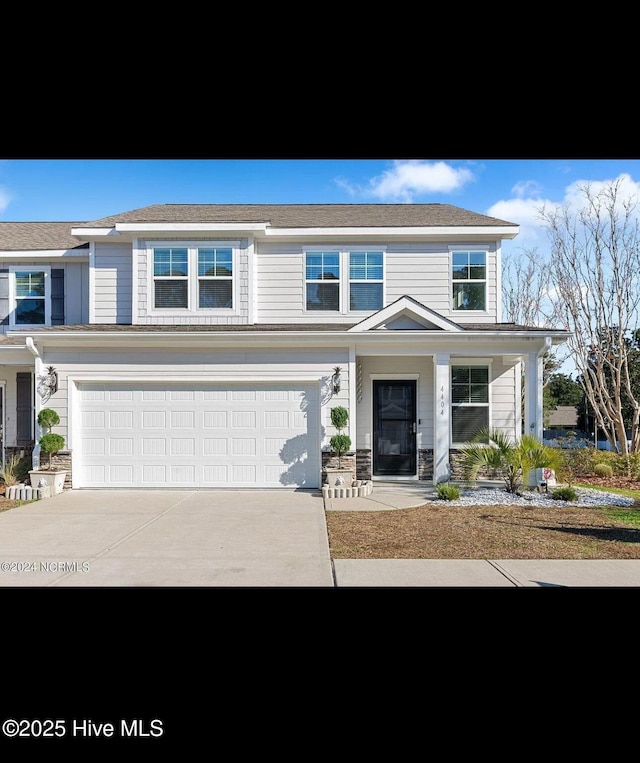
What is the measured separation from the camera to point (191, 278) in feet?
39.2

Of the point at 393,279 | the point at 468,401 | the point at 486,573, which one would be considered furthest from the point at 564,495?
the point at 393,279

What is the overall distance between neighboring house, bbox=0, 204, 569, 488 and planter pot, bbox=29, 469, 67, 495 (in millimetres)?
449

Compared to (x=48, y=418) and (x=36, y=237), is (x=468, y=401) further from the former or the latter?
(x=36, y=237)

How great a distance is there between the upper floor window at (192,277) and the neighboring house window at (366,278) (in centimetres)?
258

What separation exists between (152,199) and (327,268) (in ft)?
16.0

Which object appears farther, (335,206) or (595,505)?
(335,206)

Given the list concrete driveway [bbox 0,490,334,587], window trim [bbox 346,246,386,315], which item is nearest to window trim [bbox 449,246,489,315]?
window trim [bbox 346,246,386,315]

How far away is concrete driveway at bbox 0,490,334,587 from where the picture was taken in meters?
5.50

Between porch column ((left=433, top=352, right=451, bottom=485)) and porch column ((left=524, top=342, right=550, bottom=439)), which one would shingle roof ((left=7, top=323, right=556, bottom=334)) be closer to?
porch column ((left=524, top=342, right=550, bottom=439))
